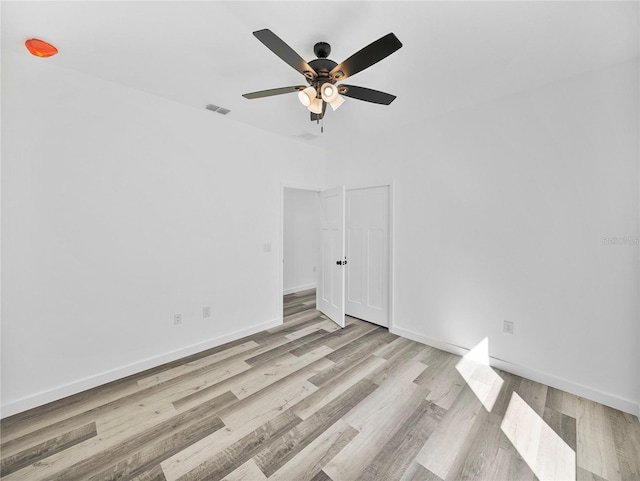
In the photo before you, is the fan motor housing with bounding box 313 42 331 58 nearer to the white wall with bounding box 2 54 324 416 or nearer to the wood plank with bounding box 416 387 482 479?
the white wall with bounding box 2 54 324 416

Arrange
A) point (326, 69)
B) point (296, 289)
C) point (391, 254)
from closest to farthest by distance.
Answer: point (326, 69) → point (391, 254) → point (296, 289)

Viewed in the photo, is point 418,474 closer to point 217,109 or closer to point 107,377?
point 107,377

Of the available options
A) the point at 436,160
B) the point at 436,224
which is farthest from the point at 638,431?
the point at 436,160

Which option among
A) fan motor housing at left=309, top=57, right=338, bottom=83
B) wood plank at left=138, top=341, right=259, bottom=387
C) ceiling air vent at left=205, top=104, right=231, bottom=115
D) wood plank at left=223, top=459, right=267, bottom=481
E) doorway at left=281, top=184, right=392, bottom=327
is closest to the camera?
wood plank at left=223, top=459, right=267, bottom=481

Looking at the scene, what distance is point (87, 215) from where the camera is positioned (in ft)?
7.72

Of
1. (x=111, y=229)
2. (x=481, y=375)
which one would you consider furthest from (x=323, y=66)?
(x=481, y=375)

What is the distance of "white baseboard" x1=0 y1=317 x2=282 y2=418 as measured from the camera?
6.79 feet

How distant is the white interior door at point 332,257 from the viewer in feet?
12.4

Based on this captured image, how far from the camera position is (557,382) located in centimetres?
238

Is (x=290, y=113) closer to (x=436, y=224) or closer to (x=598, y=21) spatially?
(x=436, y=224)

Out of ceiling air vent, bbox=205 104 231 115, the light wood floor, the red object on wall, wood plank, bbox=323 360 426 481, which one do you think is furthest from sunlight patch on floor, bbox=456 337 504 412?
the red object on wall

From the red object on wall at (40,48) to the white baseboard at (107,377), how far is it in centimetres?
260

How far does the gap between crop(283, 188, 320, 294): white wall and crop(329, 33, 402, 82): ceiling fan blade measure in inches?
157

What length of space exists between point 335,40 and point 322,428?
8.92 ft
